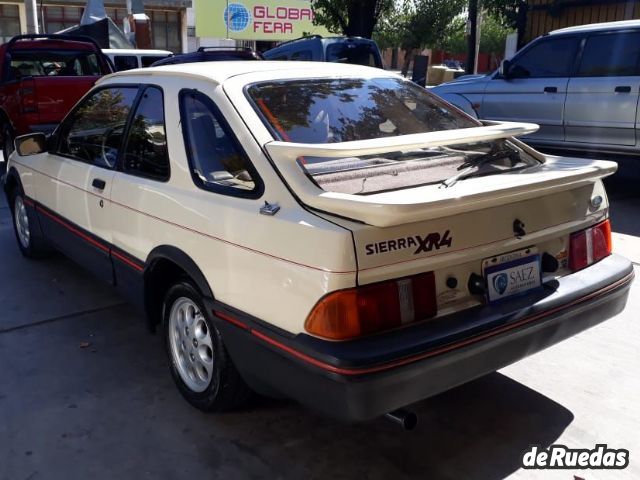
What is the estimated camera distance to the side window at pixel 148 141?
134 inches

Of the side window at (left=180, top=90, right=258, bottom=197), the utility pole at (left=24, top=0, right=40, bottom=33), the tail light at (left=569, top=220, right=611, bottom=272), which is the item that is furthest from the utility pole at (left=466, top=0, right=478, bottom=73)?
the side window at (left=180, top=90, right=258, bottom=197)

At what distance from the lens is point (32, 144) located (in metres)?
4.76

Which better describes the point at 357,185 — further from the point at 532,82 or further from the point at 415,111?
the point at 532,82

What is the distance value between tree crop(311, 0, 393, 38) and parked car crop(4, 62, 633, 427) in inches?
498

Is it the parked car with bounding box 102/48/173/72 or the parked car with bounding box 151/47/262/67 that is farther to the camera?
the parked car with bounding box 102/48/173/72

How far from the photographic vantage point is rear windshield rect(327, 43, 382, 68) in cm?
1198

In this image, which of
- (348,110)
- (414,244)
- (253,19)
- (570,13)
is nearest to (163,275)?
(348,110)

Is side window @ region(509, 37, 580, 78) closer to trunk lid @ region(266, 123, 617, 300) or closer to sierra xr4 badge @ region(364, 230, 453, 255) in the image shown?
trunk lid @ region(266, 123, 617, 300)

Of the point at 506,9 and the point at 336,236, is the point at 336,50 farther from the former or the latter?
the point at 336,236

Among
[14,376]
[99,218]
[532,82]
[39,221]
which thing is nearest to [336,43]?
[532,82]

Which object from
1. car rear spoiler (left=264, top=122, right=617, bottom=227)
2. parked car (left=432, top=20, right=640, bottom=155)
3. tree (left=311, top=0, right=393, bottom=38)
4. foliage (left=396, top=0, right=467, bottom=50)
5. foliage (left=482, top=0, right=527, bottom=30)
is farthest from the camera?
foliage (left=396, top=0, right=467, bottom=50)

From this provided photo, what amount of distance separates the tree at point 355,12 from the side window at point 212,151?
13.2m

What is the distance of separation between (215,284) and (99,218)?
141cm

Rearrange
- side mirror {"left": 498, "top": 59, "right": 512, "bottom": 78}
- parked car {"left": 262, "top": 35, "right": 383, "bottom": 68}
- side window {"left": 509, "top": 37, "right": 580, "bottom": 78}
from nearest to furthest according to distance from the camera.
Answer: side window {"left": 509, "top": 37, "right": 580, "bottom": 78} < side mirror {"left": 498, "top": 59, "right": 512, "bottom": 78} < parked car {"left": 262, "top": 35, "right": 383, "bottom": 68}
